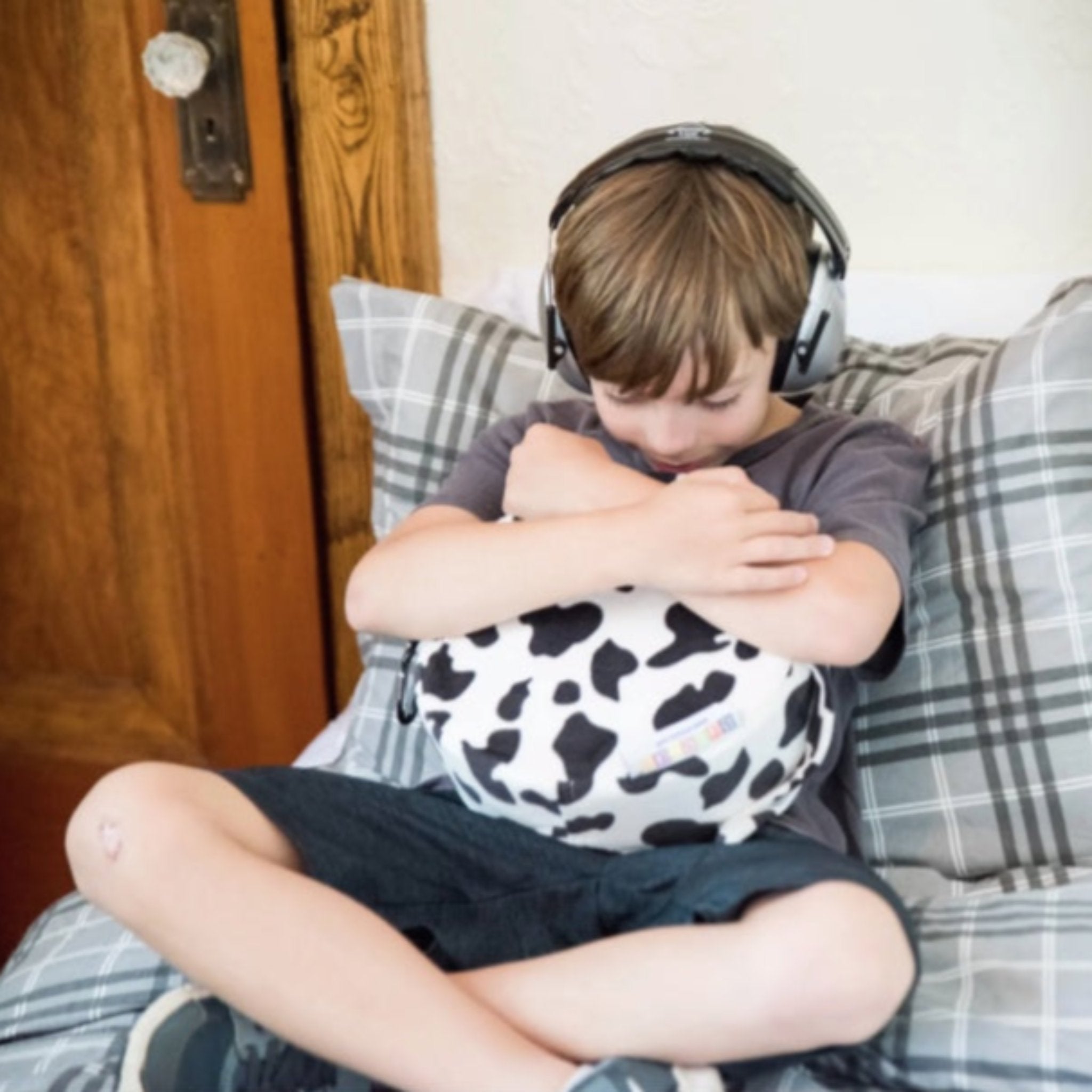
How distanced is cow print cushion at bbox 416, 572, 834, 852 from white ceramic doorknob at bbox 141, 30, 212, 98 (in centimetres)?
76

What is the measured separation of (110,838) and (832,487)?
526mm

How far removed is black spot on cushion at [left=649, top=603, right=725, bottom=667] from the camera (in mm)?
936

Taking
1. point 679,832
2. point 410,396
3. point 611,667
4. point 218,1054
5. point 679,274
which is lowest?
point 218,1054

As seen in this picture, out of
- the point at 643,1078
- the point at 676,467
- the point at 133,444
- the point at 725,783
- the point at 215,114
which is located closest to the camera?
the point at 643,1078

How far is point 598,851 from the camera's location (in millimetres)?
995

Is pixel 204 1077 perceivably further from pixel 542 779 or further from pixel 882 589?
pixel 882 589

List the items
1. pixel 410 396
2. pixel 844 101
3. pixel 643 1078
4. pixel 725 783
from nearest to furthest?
pixel 643 1078
pixel 725 783
pixel 410 396
pixel 844 101

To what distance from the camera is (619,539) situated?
3.04 ft

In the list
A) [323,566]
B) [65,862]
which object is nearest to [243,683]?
[323,566]

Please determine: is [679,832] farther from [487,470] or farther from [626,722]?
[487,470]

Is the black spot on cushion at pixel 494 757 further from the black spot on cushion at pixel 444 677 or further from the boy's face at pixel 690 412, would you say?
the boy's face at pixel 690 412

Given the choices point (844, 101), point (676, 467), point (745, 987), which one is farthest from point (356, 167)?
point (745, 987)

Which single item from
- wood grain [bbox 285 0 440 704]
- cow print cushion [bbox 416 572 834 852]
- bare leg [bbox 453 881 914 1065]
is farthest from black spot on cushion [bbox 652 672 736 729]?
wood grain [bbox 285 0 440 704]

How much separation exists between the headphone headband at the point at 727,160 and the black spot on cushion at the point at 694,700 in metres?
0.28
